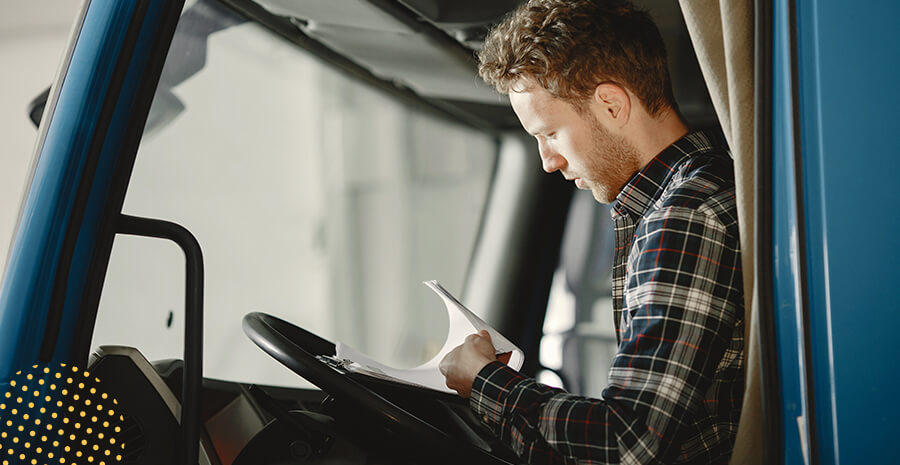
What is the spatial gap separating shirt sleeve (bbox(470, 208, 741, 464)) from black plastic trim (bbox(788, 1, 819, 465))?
0.50ft

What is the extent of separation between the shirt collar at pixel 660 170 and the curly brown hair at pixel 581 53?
85mm

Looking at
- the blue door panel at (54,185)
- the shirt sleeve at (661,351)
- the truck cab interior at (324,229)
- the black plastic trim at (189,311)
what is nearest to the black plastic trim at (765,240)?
the truck cab interior at (324,229)

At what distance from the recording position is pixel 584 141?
3.68 feet

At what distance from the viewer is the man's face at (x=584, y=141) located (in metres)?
1.12

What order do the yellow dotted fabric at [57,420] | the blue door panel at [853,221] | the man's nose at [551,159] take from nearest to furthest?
1. the blue door panel at [853,221]
2. the yellow dotted fabric at [57,420]
3. the man's nose at [551,159]

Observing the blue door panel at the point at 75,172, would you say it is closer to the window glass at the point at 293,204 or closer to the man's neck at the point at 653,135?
the window glass at the point at 293,204

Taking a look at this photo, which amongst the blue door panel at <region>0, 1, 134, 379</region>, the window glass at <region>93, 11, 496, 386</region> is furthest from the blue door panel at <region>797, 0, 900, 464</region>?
the window glass at <region>93, 11, 496, 386</region>

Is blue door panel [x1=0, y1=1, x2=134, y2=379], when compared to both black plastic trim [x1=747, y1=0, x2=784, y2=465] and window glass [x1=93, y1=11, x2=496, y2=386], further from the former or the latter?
black plastic trim [x1=747, y1=0, x2=784, y2=465]

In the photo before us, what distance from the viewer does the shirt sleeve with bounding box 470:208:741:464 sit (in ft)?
2.72

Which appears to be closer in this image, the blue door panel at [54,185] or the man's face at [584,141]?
the blue door panel at [54,185]

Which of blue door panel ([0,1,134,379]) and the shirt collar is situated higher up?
the shirt collar

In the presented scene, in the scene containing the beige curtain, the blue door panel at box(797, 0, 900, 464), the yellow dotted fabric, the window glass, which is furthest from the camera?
the window glass

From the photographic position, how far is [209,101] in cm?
262

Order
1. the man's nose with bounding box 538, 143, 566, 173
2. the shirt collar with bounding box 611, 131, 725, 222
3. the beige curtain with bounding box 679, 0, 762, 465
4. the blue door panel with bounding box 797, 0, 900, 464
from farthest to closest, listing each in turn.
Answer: the man's nose with bounding box 538, 143, 566, 173
the shirt collar with bounding box 611, 131, 725, 222
the beige curtain with bounding box 679, 0, 762, 465
the blue door panel with bounding box 797, 0, 900, 464
